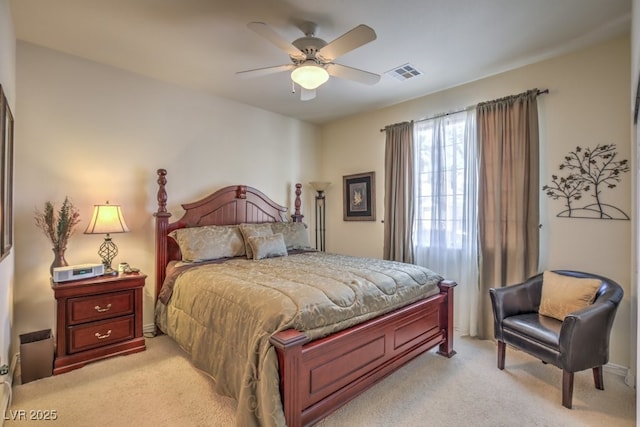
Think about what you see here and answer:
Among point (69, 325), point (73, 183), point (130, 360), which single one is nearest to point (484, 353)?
point (130, 360)

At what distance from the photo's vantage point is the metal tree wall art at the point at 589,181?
260cm

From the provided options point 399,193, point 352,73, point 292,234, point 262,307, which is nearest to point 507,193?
point 399,193

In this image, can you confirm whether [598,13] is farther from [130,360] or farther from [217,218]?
[130,360]

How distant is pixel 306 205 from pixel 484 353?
3.19 meters

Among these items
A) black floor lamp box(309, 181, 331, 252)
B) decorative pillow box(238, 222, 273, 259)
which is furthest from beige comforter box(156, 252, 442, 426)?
black floor lamp box(309, 181, 331, 252)

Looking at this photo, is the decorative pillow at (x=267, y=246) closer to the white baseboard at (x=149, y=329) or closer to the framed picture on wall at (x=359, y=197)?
the white baseboard at (x=149, y=329)

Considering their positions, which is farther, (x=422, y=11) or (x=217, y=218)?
(x=217, y=218)

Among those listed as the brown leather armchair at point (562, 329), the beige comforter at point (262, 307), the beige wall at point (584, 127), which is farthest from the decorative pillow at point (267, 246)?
the beige wall at point (584, 127)

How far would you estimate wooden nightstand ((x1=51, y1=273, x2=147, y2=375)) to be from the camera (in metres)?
2.52

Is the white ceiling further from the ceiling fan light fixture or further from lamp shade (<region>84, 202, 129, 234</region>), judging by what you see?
lamp shade (<region>84, 202, 129, 234</region>)

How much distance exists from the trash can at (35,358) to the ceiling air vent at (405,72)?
3963 mm

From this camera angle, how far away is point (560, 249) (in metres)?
2.87

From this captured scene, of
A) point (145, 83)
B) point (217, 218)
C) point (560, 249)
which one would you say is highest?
point (145, 83)

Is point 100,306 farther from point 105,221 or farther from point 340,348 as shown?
point 340,348
